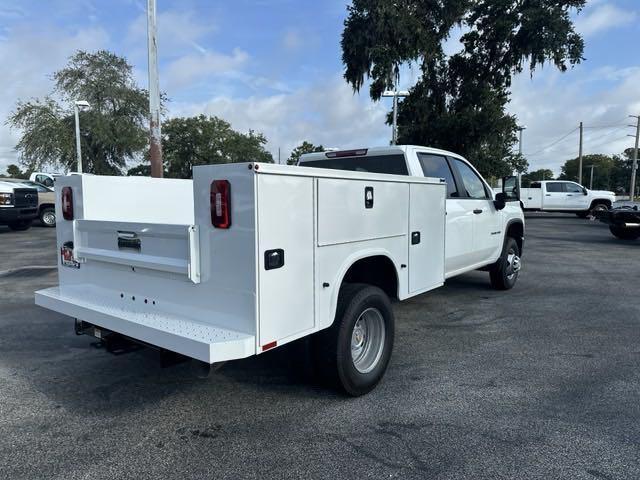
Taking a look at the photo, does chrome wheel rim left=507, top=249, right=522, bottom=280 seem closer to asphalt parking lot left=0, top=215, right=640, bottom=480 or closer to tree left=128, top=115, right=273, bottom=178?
asphalt parking lot left=0, top=215, right=640, bottom=480

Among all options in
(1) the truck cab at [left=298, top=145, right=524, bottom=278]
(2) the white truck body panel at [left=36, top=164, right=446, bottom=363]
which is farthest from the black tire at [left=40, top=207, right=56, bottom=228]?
(2) the white truck body panel at [left=36, top=164, right=446, bottom=363]

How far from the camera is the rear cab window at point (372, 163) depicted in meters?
5.31

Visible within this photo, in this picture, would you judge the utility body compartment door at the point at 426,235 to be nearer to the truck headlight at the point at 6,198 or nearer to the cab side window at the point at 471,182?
the cab side window at the point at 471,182

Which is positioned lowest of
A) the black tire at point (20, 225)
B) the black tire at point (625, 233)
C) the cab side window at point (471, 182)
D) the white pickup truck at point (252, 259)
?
the black tire at point (625, 233)

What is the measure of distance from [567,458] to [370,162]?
3.52 m

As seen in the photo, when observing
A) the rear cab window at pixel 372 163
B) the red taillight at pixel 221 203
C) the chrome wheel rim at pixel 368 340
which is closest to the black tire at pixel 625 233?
the rear cab window at pixel 372 163

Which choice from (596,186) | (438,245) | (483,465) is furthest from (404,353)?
(596,186)

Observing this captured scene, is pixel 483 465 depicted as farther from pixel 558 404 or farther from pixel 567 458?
pixel 558 404

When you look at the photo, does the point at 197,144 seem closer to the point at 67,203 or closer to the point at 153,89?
the point at 153,89

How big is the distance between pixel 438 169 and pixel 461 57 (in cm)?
2138

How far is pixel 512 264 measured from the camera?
25.5 ft

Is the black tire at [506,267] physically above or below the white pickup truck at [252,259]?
below

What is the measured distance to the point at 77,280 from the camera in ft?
13.3

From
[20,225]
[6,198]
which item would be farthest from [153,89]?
[20,225]
